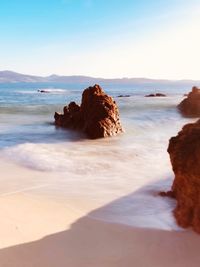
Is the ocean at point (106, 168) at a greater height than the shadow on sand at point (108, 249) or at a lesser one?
lesser

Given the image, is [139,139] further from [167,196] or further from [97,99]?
[167,196]

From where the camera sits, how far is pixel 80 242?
4777 millimetres

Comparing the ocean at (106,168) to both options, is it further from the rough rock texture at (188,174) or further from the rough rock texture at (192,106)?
the rough rock texture at (192,106)

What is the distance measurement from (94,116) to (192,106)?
1380 centimetres

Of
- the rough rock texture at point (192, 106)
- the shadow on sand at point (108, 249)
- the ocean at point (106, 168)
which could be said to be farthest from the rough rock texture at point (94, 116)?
the rough rock texture at point (192, 106)

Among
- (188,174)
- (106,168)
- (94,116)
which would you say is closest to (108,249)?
(188,174)

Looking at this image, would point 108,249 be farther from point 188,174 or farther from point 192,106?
point 192,106

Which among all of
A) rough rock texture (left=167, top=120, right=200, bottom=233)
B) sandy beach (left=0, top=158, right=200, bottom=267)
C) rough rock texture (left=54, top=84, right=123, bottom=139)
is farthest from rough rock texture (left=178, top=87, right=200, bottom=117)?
sandy beach (left=0, top=158, right=200, bottom=267)

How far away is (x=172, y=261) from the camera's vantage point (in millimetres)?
4316

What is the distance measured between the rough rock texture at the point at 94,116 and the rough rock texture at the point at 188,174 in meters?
9.65

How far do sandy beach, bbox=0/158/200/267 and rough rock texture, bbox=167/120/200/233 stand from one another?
289mm

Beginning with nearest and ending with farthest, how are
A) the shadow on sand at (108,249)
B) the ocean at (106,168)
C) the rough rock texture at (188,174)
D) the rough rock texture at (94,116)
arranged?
the shadow on sand at (108,249) → the rough rock texture at (188,174) → the ocean at (106,168) → the rough rock texture at (94,116)

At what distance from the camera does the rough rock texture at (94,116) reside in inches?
615

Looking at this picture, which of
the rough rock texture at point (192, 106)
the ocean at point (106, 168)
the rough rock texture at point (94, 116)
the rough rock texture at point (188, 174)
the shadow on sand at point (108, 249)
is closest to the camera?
the shadow on sand at point (108, 249)
